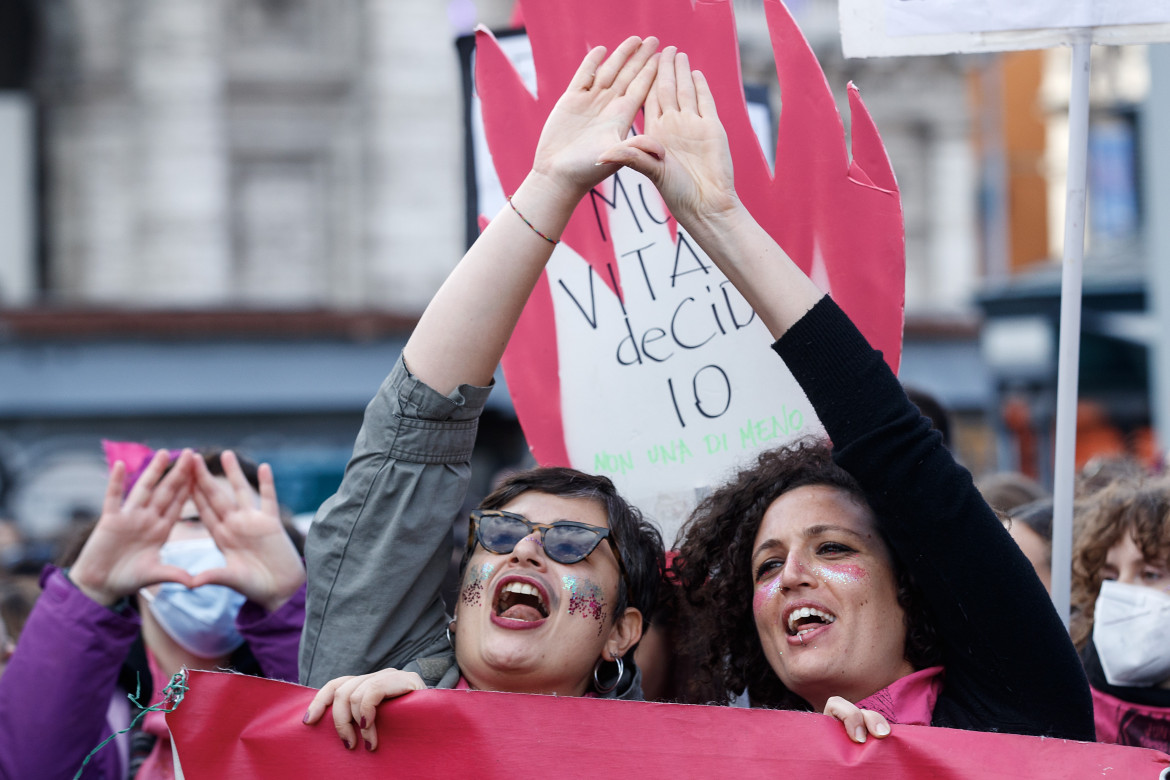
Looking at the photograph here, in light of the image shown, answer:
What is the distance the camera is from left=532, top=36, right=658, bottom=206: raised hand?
1.93 m

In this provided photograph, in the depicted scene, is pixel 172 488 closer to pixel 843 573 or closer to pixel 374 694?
pixel 374 694

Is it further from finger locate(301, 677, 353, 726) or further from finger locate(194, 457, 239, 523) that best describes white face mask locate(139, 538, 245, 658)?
finger locate(301, 677, 353, 726)

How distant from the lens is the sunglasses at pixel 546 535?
193 centimetres

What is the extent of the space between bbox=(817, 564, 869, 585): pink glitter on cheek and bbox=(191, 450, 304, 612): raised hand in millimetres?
1096

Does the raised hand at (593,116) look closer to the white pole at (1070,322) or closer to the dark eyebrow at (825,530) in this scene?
the dark eyebrow at (825,530)

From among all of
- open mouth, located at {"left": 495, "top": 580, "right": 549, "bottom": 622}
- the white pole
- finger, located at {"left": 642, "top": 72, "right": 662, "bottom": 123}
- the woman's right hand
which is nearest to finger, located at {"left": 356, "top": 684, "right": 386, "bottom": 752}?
the woman's right hand

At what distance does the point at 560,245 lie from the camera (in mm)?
2555

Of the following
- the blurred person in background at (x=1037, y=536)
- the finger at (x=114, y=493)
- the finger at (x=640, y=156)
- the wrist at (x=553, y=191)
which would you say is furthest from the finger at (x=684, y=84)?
the finger at (x=114, y=493)

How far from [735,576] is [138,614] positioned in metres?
1.20

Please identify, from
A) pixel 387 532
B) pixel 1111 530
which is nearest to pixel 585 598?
pixel 387 532

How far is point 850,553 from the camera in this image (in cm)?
186

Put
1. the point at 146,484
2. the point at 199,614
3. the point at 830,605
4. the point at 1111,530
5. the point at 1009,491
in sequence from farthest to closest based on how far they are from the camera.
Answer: the point at 1009,491
the point at 199,614
the point at 1111,530
the point at 146,484
the point at 830,605

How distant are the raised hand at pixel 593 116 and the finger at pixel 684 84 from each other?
0.15 ft

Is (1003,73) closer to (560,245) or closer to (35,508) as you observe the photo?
(35,508)
